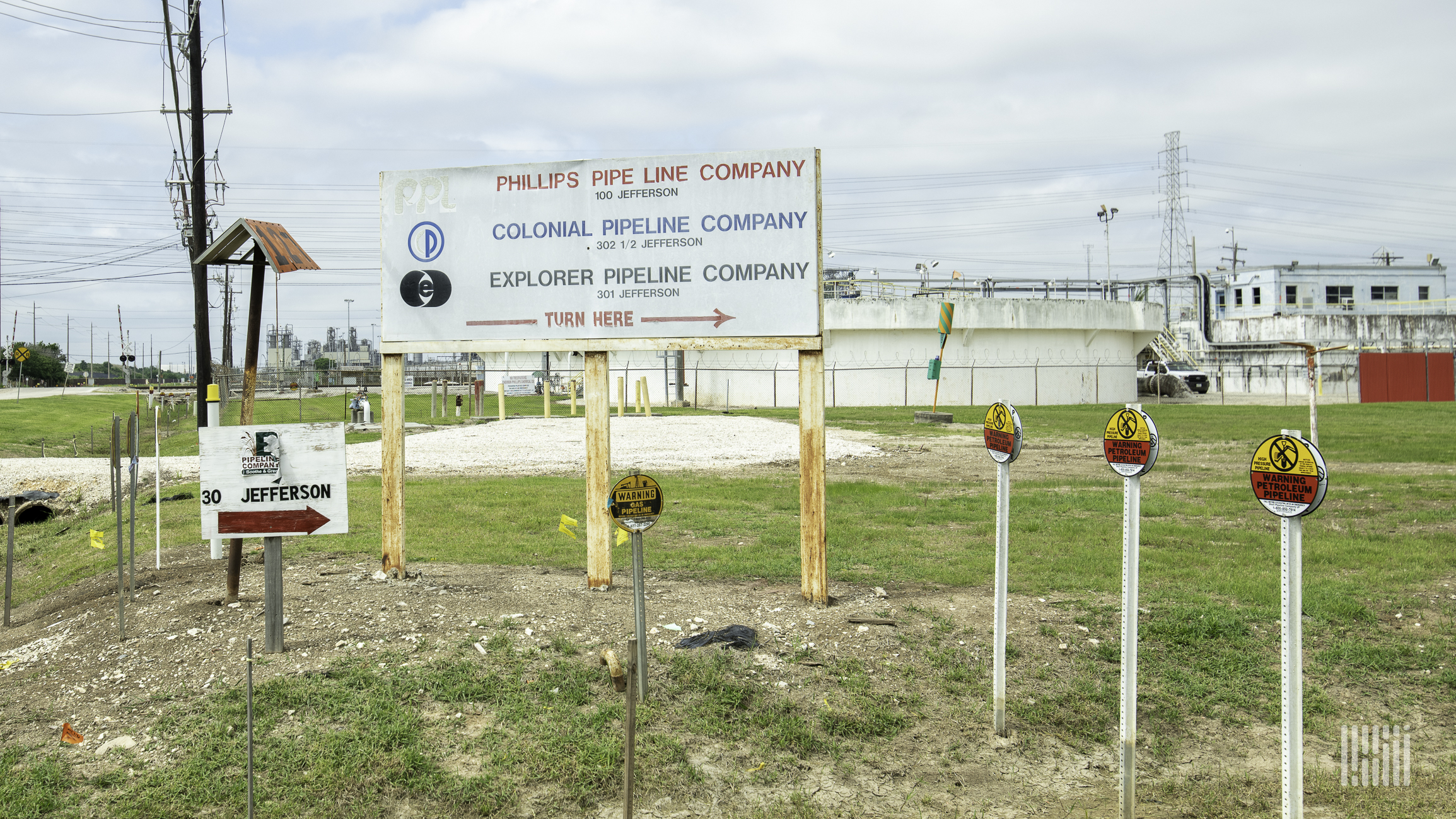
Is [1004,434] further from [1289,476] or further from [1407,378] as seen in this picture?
[1407,378]

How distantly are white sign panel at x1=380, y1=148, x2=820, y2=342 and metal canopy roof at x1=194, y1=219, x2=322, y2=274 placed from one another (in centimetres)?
85

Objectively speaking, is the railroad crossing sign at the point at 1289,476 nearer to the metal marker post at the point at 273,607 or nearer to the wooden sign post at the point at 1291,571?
the wooden sign post at the point at 1291,571

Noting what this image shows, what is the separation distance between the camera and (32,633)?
676cm

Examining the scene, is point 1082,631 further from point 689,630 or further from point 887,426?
point 887,426

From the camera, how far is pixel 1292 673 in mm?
3463

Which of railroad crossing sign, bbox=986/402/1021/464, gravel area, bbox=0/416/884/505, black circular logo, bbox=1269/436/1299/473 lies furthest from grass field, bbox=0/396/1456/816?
gravel area, bbox=0/416/884/505

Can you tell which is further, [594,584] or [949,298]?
[949,298]

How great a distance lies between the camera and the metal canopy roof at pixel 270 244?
267 inches

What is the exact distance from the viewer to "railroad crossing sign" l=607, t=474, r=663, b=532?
5.27 m

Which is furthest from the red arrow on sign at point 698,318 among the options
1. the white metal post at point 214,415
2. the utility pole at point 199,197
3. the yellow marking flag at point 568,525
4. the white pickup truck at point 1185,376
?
the white pickup truck at point 1185,376

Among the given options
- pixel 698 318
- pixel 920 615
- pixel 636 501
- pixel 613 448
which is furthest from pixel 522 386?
pixel 636 501

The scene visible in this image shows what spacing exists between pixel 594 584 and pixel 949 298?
35274mm

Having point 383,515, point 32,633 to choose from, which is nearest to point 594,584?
point 383,515

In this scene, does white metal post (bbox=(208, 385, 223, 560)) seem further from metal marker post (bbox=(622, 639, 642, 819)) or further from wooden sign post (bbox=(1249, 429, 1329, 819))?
wooden sign post (bbox=(1249, 429, 1329, 819))
